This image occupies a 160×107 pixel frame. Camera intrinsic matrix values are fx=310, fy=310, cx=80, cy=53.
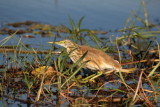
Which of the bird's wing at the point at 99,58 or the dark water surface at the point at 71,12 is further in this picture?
the dark water surface at the point at 71,12

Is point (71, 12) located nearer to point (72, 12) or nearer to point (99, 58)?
point (72, 12)

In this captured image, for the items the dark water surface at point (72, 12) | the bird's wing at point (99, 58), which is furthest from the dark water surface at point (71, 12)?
the bird's wing at point (99, 58)

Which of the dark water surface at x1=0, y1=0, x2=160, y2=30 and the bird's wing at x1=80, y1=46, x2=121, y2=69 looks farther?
the dark water surface at x1=0, y1=0, x2=160, y2=30

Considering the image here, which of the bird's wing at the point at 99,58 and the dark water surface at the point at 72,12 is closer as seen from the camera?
the bird's wing at the point at 99,58

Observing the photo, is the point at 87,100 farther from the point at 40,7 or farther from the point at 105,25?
the point at 40,7

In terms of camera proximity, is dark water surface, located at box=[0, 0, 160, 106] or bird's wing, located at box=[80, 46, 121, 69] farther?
dark water surface, located at box=[0, 0, 160, 106]

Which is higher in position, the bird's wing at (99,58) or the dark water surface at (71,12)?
the dark water surface at (71,12)

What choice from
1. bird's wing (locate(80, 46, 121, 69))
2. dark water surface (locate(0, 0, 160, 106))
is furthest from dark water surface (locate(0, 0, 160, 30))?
bird's wing (locate(80, 46, 121, 69))

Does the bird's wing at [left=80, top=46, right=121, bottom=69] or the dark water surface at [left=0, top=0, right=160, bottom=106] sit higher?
the dark water surface at [left=0, top=0, right=160, bottom=106]

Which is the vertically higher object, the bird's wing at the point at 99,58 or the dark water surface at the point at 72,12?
the dark water surface at the point at 72,12

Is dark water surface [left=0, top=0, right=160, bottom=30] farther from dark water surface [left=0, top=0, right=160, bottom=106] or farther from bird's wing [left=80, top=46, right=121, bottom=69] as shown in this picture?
bird's wing [left=80, top=46, right=121, bottom=69]

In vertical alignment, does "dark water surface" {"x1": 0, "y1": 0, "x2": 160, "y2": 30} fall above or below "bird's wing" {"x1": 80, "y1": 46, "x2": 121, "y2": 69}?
above

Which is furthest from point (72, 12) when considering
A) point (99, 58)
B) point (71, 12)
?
point (99, 58)

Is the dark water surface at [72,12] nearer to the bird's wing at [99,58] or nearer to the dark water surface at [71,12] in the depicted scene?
the dark water surface at [71,12]
